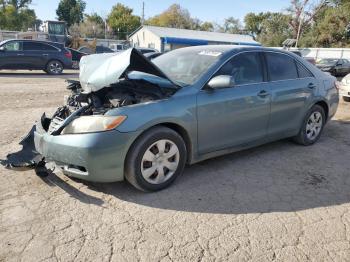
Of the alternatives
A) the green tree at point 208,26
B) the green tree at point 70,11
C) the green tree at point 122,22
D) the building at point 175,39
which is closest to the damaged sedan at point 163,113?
the building at point 175,39

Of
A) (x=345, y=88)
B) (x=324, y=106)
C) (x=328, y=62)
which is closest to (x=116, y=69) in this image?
(x=324, y=106)

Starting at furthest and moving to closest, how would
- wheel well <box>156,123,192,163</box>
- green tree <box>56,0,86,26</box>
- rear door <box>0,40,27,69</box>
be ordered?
green tree <box>56,0,86,26</box> → rear door <box>0,40,27,69</box> → wheel well <box>156,123,192,163</box>

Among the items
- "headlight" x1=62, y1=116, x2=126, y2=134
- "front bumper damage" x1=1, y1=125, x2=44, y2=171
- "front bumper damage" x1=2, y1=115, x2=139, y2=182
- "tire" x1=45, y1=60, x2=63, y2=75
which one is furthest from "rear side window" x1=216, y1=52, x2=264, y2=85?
"tire" x1=45, y1=60, x2=63, y2=75

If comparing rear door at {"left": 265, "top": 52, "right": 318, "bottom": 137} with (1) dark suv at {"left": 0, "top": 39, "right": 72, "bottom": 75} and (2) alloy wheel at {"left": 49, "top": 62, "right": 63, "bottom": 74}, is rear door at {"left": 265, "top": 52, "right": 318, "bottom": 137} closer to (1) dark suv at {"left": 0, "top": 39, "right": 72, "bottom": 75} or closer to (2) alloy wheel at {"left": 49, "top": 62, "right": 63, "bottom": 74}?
(1) dark suv at {"left": 0, "top": 39, "right": 72, "bottom": 75}

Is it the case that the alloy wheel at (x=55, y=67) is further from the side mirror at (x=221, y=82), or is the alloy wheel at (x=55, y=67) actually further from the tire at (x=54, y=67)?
the side mirror at (x=221, y=82)

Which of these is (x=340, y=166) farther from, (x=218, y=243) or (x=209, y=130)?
(x=218, y=243)

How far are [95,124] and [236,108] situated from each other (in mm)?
1800

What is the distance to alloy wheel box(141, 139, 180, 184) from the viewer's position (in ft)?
12.5

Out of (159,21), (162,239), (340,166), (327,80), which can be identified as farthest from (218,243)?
(159,21)

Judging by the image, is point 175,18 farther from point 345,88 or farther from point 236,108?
point 236,108

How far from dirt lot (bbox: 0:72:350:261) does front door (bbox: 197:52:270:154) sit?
461 millimetres

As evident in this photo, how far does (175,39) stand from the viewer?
4334 centimetres

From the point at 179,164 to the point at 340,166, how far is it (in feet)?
8.12

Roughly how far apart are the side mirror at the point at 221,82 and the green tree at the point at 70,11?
80258 mm
